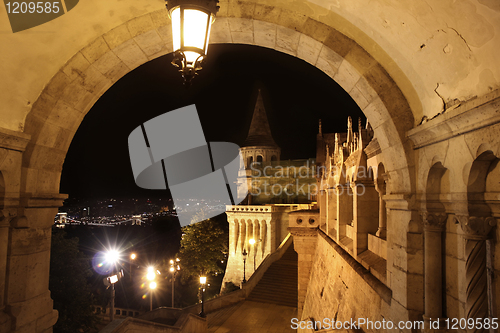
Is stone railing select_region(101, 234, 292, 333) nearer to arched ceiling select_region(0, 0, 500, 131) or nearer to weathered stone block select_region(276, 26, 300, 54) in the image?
arched ceiling select_region(0, 0, 500, 131)

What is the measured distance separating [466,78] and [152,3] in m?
2.82

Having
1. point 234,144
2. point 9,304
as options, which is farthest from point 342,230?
point 234,144

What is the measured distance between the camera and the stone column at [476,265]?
2117 mm

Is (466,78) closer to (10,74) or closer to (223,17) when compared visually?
(223,17)

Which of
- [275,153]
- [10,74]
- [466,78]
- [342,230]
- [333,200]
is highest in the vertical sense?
[275,153]

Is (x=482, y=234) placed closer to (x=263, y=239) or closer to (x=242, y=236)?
(x=263, y=239)

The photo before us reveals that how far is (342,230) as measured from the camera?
8.11m

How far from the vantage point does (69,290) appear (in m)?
12.6

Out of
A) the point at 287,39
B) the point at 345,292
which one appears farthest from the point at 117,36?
the point at 345,292

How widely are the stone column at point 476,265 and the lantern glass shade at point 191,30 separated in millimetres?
2336

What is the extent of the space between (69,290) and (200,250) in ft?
46.6

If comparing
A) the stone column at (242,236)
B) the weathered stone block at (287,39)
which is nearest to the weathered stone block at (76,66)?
the weathered stone block at (287,39)

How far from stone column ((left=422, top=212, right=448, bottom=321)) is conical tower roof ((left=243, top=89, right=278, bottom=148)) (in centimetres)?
3414

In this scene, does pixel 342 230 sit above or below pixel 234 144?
below
